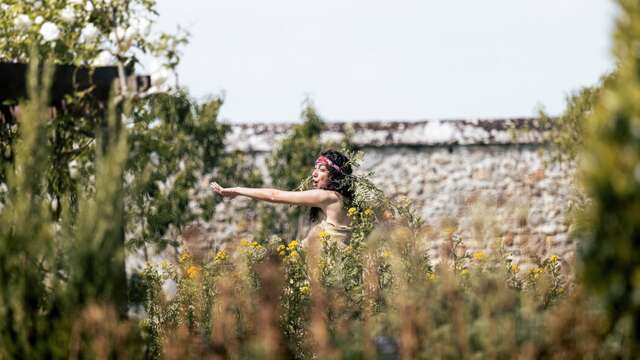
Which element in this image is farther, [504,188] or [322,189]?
[504,188]

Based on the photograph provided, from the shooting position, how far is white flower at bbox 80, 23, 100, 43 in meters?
10.0

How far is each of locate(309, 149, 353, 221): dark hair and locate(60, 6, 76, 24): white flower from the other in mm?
3369

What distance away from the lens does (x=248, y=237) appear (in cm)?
1117

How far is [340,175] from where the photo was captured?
311 inches

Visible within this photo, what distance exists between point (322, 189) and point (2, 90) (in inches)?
113

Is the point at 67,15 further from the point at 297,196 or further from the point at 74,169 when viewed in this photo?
the point at 297,196

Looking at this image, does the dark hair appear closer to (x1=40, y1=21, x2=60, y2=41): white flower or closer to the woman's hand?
the woman's hand

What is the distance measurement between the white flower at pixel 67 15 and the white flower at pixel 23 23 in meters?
0.32

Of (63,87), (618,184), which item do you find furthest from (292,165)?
(618,184)

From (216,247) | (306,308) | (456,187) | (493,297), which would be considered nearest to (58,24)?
(216,247)

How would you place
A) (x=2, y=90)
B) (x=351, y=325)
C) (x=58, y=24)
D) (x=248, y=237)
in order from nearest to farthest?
(x=351, y=325) → (x=2, y=90) → (x=58, y=24) → (x=248, y=237)

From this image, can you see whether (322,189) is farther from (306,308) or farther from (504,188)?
(504,188)

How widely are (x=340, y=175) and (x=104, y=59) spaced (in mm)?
3106

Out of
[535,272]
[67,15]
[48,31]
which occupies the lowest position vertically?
[535,272]
